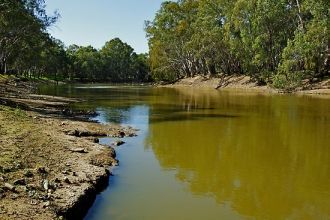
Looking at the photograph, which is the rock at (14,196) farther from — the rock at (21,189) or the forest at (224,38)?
the forest at (224,38)

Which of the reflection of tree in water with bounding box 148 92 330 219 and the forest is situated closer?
the reflection of tree in water with bounding box 148 92 330 219

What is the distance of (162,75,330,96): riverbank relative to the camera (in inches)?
2258

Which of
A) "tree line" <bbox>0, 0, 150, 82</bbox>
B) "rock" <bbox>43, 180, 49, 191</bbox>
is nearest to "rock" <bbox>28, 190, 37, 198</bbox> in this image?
"rock" <bbox>43, 180, 49, 191</bbox>

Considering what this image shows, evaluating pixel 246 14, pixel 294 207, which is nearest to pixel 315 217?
pixel 294 207

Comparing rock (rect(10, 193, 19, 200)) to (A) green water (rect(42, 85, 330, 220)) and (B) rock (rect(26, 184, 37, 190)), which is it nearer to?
(B) rock (rect(26, 184, 37, 190))

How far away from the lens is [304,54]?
56188 millimetres

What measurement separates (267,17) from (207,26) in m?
21.9

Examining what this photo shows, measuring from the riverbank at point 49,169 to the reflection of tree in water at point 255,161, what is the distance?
2.73 metres

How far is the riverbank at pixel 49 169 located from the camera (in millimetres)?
9547

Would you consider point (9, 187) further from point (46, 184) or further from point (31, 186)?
point (46, 184)

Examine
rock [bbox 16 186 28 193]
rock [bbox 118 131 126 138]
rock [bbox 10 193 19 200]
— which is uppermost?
rock [bbox 16 186 28 193]

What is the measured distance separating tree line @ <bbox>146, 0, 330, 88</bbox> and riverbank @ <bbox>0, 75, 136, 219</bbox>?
42469 millimetres

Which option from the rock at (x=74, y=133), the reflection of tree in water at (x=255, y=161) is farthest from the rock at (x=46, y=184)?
the rock at (x=74, y=133)

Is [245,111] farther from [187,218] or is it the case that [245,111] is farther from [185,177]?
[187,218]
